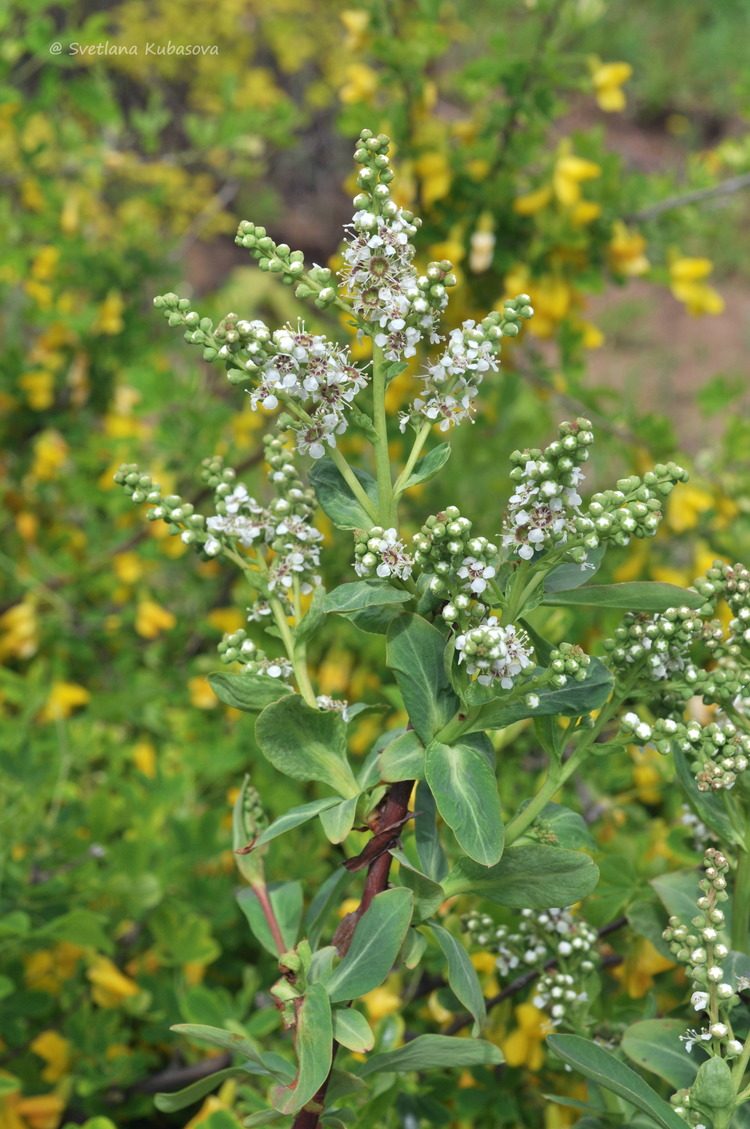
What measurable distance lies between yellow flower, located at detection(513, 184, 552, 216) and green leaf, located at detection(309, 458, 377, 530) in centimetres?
133

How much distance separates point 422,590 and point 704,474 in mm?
1474

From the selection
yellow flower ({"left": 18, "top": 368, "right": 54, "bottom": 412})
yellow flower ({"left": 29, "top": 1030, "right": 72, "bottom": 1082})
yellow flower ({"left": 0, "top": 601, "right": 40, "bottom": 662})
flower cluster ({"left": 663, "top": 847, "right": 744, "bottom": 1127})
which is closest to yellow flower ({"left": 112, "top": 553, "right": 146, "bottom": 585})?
yellow flower ({"left": 0, "top": 601, "right": 40, "bottom": 662})

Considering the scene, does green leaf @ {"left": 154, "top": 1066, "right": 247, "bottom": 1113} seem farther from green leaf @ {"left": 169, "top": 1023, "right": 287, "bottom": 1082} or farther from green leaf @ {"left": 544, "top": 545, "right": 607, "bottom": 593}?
green leaf @ {"left": 544, "top": 545, "right": 607, "bottom": 593}

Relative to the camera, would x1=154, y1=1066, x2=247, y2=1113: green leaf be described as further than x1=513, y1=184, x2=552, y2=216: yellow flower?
No

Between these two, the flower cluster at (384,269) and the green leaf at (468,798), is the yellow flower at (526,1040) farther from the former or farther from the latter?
the flower cluster at (384,269)

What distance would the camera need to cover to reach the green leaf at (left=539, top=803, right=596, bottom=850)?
27.4 inches

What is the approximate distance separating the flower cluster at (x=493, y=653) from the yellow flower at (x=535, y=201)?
141 centimetres

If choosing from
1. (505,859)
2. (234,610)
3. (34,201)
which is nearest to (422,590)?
(505,859)

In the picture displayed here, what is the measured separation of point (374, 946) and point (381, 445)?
32 cm

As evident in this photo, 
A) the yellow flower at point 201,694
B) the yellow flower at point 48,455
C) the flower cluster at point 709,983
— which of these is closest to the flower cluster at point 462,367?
the flower cluster at point 709,983

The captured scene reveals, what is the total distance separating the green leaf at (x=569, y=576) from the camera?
647mm

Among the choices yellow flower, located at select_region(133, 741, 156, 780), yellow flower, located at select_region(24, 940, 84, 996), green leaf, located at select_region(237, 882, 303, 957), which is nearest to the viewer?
green leaf, located at select_region(237, 882, 303, 957)

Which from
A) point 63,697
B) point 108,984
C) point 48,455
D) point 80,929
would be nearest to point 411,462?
point 80,929

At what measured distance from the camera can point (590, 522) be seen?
0.57 metres
